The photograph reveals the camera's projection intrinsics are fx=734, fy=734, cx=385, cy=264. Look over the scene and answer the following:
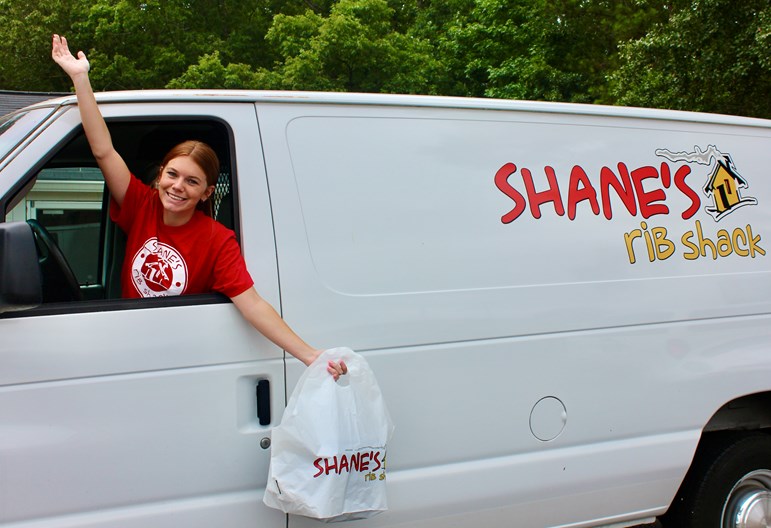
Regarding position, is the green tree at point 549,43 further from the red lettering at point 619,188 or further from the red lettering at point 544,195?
the red lettering at point 544,195

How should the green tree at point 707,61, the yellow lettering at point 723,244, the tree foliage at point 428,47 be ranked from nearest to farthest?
1. the yellow lettering at point 723,244
2. the green tree at point 707,61
3. the tree foliage at point 428,47

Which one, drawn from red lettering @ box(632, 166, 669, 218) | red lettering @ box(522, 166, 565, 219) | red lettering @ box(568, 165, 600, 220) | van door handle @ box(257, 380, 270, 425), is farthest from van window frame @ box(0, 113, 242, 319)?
red lettering @ box(632, 166, 669, 218)

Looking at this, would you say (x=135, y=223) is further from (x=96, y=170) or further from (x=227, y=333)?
(x=96, y=170)

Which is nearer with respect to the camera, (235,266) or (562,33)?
(235,266)

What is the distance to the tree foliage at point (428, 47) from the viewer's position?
1212cm


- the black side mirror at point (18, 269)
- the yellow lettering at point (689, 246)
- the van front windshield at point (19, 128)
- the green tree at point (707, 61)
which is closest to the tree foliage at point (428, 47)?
the green tree at point (707, 61)

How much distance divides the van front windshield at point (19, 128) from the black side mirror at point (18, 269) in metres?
0.40

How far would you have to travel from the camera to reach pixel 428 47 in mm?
19781

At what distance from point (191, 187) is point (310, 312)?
600 mm

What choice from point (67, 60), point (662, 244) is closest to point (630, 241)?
point (662, 244)

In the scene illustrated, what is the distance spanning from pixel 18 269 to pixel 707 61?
12.1 m

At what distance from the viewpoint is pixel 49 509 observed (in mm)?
2266

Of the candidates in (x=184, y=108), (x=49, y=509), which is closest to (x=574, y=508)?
(x=49, y=509)

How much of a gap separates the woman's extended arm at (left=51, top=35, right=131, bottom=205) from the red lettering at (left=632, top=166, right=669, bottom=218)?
2048 millimetres
